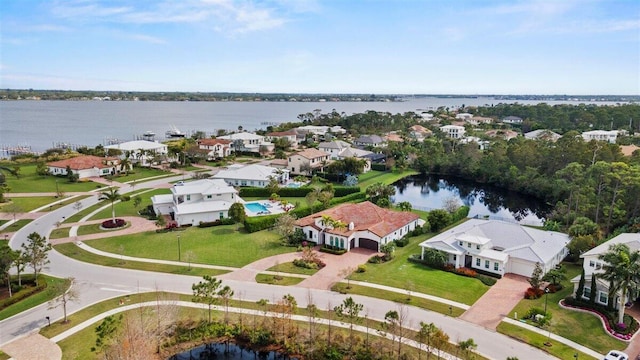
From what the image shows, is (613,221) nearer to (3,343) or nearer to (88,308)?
(88,308)

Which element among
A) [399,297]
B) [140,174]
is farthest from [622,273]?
[140,174]

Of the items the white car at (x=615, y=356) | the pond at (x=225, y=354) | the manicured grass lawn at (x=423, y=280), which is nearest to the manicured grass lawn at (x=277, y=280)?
the manicured grass lawn at (x=423, y=280)

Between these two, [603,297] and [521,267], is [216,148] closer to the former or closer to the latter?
[521,267]

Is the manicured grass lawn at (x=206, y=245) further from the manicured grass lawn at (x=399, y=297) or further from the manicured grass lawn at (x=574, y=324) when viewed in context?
the manicured grass lawn at (x=574, y=324)

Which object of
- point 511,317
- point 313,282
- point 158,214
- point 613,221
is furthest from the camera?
point 158,214

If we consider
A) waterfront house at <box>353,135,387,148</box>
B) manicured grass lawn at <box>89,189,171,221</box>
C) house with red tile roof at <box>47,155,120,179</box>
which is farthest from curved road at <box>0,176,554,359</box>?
waterfront house at <box>353,135,387,148</box>

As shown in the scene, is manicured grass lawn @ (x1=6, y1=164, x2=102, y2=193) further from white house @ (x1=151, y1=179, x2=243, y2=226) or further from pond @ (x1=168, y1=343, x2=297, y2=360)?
pond @ (x1=168, y1=343, x2=297, y2=360)

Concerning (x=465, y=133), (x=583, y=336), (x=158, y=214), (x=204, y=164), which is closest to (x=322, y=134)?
(x=465, y=133)
